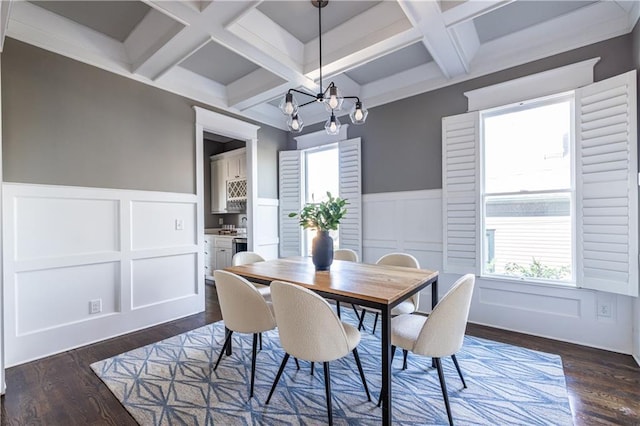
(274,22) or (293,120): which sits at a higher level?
(274,22)

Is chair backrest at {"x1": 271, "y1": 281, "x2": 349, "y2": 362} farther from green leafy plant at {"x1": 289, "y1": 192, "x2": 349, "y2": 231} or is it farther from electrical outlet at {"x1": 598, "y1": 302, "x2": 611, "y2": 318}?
electrical outlet at {"x1": 598, "y1": 302, "x2": 611, "y2": 318}

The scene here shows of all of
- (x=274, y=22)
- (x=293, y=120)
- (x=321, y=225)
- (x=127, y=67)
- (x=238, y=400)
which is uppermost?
(x=274, y=22)

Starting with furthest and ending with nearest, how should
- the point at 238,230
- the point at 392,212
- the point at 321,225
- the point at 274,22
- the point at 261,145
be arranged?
the point at 238,230
the point at 261,145
the point at 392,212
the point at 274,22
the point at 321,225

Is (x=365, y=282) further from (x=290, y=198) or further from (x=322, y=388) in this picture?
(x=290, y=198)

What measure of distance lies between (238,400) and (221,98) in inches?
133

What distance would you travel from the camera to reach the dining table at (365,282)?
5.02 ft

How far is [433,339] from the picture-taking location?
162 cm

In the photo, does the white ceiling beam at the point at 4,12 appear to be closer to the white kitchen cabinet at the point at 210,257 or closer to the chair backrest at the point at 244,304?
the chair backrest at the point at 244,304

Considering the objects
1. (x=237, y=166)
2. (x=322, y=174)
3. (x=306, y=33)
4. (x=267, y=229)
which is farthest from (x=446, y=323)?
(x=237, y=166)

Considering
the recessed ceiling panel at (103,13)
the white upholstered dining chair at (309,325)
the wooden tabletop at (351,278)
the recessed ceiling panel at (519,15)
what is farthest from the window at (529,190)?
the recessed ceiling panel at (103,13)

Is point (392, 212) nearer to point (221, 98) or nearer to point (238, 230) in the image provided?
point (221, 98)

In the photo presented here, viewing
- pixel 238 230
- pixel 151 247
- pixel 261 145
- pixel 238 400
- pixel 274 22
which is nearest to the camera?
pixel 238 400

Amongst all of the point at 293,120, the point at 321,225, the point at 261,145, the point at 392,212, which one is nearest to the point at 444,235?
the point at 392,212

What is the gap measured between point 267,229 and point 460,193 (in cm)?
271
